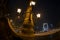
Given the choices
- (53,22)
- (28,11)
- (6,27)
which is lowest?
(53,22)

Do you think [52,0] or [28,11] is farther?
[52,0]

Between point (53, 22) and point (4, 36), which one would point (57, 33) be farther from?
point (53, 22)

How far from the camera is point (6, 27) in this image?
3.95m

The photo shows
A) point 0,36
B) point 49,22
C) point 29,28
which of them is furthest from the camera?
point 49,22

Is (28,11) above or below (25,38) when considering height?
above

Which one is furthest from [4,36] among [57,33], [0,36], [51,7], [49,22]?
[51,7]

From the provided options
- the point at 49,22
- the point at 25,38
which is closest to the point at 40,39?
the point at 25,38

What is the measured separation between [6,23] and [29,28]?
24.8 inches

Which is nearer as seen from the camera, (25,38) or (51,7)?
(25,38)

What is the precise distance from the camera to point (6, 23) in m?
3.95

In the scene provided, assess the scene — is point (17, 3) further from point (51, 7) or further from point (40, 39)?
point (40, 39)

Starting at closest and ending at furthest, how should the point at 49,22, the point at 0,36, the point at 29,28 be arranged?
1. the point at 0,36
2. the point at 29,28
3. the point at 49,22

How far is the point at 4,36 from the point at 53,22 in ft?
22.3

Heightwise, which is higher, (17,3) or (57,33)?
(17,3)
